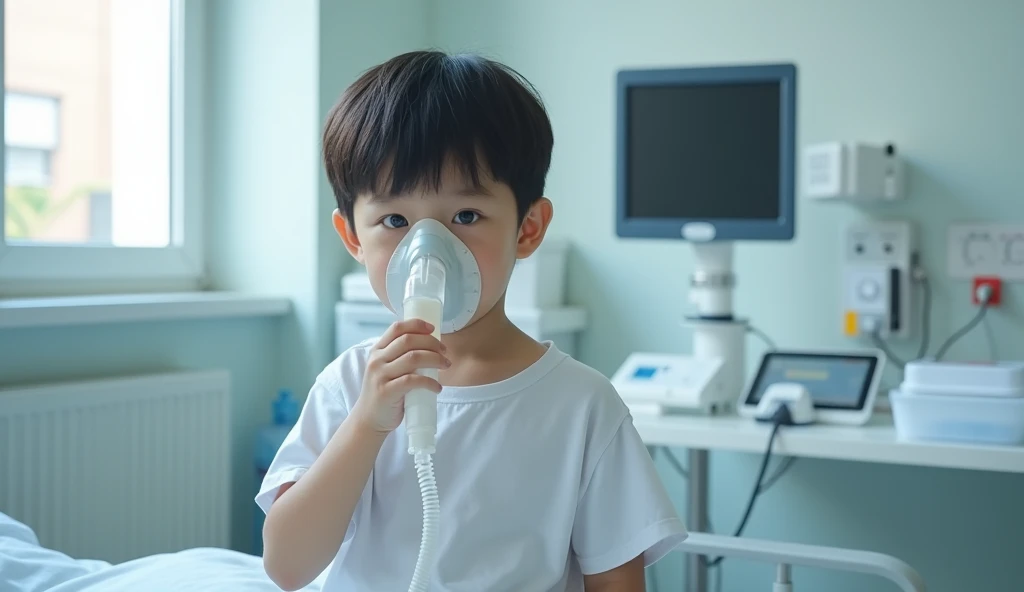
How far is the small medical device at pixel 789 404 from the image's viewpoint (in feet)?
6.06

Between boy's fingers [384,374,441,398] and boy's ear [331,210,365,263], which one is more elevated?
boy's ear [331,210,365,263]

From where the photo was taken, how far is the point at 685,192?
206 centimetres

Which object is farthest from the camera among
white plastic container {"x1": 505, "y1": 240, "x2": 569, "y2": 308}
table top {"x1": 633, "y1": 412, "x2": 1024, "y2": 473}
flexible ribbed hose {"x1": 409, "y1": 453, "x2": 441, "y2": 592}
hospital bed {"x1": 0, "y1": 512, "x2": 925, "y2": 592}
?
white plastic container {"x1": 505, "y1": 240, "x2": 569, "y2": 308}

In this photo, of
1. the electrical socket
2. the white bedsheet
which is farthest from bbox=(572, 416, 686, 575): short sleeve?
the electrical socket

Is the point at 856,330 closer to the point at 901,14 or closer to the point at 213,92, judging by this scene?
the point at 901,14

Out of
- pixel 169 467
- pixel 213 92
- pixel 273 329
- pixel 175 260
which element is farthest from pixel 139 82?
pixel 169 467

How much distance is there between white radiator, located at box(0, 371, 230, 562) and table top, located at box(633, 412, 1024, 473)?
2.97ft

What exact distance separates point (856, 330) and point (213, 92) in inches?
61.6

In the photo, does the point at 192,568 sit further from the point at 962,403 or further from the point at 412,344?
the point at 962,403

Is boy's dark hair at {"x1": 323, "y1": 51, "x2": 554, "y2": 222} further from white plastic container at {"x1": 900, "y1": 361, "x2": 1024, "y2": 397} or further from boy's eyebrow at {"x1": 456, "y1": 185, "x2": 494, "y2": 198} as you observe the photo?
white plastic container at {"x1": 900, "y1": 361, "x2": 1024, "y2": 397}

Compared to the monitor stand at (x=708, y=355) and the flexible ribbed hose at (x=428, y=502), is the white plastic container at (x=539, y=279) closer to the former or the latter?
the monitor stand at (x=708, y=355)

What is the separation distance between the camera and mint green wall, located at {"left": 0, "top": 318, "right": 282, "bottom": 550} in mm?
1881

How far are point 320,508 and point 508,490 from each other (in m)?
0.18

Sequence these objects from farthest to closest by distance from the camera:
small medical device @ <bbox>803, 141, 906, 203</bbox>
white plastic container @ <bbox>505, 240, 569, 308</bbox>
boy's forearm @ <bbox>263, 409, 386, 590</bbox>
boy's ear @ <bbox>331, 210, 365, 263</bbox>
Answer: white plastic container @ <bbox>505, 240, 569, 308</bbox> < small medical device @ <bbox>803, 141, 906, 203</bbox> < boy's ear @ <bbox>331, 210, 365, 263</bbox> < boy's forearm @ <bbox>263, 409, 386, 590</bbox>
